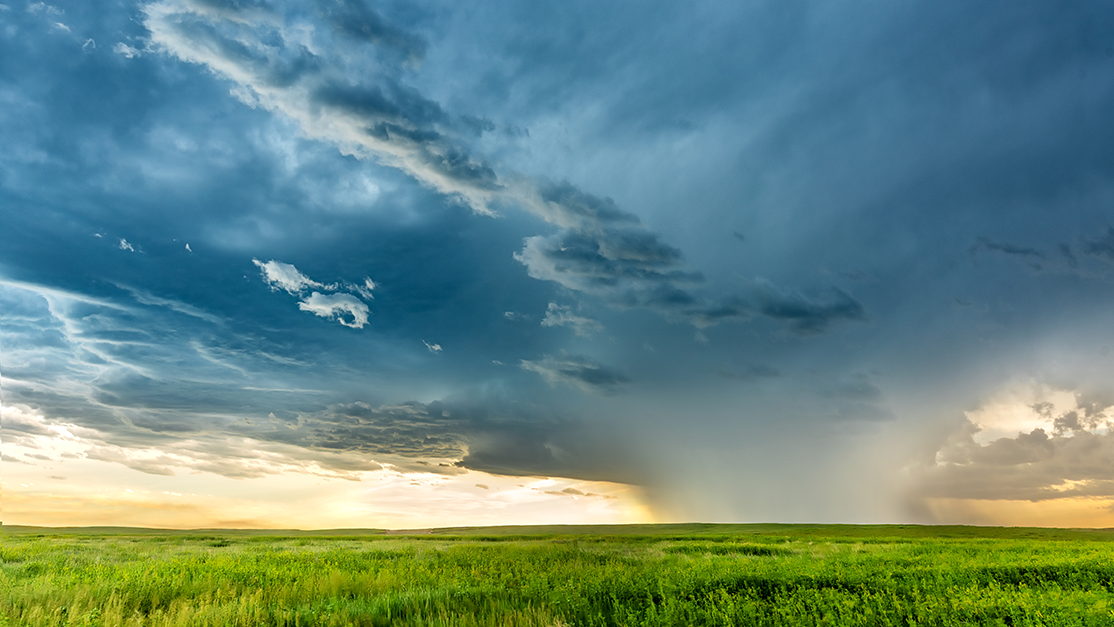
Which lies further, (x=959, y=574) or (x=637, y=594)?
(x=959, y=574)

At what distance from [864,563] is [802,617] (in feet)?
45.0

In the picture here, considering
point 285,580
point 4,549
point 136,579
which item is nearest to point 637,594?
point 285,580

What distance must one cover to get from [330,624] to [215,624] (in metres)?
2.19

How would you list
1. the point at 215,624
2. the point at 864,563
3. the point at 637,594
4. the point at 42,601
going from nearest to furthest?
1. the point at 215,624
2. the point at 42,601
3. the point at 637,594
4. the point at 864,563

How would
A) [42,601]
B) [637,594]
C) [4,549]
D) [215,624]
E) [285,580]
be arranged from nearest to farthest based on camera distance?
[215,624], [42,601], [637,594], [285,580], [4,549]

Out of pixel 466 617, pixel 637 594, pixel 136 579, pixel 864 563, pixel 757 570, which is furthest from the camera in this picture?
pixel 864 563

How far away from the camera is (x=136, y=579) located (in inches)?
595

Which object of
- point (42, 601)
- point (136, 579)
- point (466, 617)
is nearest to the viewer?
point (466, 617)

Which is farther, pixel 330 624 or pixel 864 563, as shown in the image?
pixel 864 563

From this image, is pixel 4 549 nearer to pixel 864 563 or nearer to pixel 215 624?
pixel 215 624

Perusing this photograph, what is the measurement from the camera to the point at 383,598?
1272cm

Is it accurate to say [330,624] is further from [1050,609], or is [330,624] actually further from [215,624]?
[1050,609]

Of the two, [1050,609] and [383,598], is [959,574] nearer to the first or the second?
[1050,609]

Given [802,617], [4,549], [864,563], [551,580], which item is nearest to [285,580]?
[551,580]
